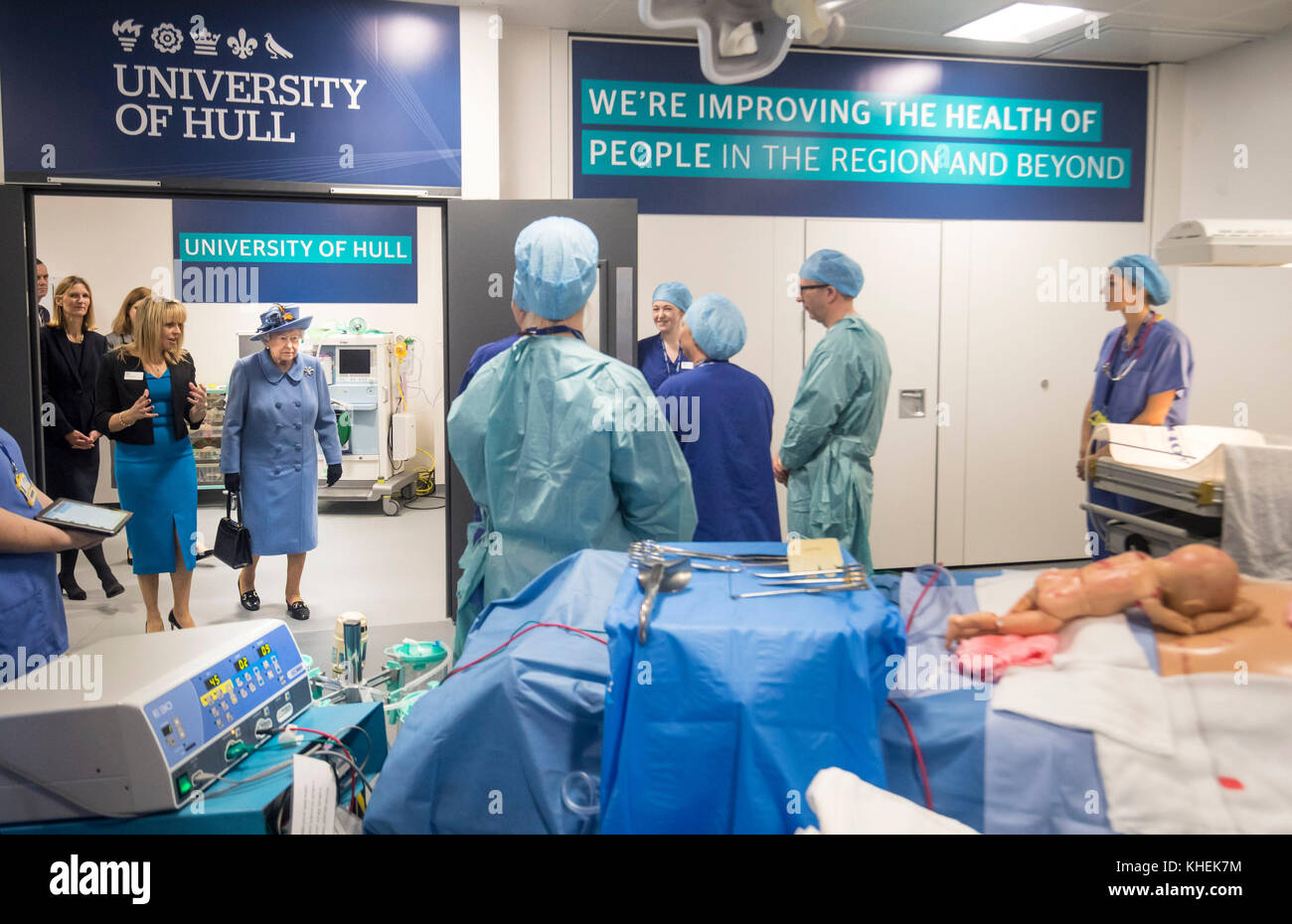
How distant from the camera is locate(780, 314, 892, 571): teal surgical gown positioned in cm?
355

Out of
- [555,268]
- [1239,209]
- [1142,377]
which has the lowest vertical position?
[1142,377]

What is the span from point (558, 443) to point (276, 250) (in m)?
5.97

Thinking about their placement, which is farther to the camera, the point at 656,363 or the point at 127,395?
the point at 656,363

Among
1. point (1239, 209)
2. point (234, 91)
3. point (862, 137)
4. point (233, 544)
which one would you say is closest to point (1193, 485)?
point (862, 137)

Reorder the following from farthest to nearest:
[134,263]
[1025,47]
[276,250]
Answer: [134,263]
[276,250]
[1025,47]

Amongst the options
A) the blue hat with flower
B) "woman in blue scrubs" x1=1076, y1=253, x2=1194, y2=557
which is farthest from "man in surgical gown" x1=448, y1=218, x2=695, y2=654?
the blue hat with flower

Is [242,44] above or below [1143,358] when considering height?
above

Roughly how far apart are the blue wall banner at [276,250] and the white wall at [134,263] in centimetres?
21

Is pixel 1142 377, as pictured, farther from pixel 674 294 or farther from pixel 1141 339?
pixel 674 294

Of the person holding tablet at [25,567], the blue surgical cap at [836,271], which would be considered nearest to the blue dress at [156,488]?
the person holding tablet at [25,567]

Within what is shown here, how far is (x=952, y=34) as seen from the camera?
505 centimetres

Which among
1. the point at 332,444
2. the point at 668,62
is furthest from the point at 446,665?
the point at 668,62

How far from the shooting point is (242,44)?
428 centimetres

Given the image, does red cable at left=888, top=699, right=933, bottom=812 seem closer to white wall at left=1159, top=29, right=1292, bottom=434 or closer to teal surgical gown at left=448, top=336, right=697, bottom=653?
teal surgical gown at left=448, top=336, right=697, bottom=653
